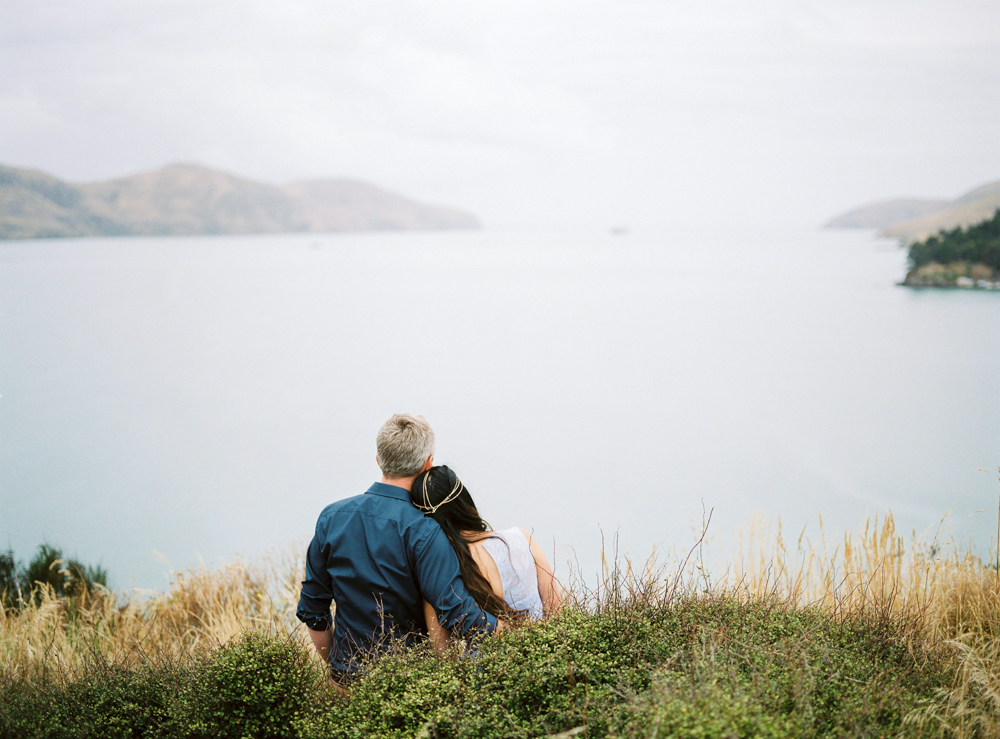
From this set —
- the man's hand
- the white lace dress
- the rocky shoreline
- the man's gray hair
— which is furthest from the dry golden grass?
the rocky shoreline

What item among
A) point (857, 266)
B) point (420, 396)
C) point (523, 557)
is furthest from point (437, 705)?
point (857, 266)

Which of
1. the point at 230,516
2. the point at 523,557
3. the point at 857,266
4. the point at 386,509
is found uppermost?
the point at 857,266

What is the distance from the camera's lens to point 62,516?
53.0ft

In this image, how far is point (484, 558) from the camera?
2492 millimetres

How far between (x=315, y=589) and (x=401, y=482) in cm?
53

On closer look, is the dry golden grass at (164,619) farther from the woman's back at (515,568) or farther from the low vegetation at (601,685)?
the woman's back at (515,568)

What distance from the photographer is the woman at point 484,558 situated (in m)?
2.42

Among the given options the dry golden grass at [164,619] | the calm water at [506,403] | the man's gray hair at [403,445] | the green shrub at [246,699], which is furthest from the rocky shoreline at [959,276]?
the green shrub at [246,699]

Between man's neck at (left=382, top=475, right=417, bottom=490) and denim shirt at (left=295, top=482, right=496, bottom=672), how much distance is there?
2cm

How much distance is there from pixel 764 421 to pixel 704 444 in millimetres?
3243

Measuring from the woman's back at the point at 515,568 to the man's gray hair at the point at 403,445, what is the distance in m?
0.41

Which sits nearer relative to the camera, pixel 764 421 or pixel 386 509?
pixel 386 509

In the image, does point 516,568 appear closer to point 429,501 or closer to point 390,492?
point 429,501

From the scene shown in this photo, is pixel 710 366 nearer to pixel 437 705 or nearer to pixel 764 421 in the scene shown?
pixel 764 421
